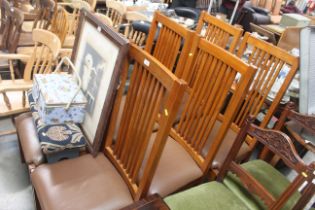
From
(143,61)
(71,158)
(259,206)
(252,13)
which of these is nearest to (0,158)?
(71,158)

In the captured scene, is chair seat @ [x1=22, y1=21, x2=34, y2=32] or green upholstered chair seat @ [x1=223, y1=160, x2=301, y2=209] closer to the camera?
green upholstered chair seat @ [x1=223, y1=160, x2=301, y2=209]

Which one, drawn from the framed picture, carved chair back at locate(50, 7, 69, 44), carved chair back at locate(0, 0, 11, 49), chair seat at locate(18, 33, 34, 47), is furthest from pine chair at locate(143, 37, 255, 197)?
chair seat at locate(18, 33, 34, 47)

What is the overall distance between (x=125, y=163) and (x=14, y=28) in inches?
61.7

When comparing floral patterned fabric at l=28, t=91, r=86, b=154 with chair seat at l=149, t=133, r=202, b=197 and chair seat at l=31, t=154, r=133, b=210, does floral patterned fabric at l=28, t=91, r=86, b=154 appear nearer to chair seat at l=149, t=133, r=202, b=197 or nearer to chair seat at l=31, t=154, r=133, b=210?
chair seat at l=31, t=154, r=133, b=210

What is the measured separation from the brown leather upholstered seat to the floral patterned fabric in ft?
0.19

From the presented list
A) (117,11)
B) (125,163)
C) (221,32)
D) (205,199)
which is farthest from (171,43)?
(117,11)

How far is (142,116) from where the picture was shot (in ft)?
3.45

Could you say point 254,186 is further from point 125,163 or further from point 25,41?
point 25,41

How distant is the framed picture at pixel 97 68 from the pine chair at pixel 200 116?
1.23 ft

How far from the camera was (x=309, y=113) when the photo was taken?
4.66 feet

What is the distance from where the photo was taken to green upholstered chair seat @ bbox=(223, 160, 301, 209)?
1213 millimetres

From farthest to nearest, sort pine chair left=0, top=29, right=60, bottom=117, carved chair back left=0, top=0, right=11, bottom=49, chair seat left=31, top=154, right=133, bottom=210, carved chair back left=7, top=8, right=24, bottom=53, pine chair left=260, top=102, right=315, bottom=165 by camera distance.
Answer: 1. carved chair back left=0, top=0, right=11, bottom=49
2. carved chair back left=7, top=8, right=24, bottom=53
3. pine chair left=0, top=29, right=60, bottom=117
4. pine chair left=260, top=102, right=315, bottom=165
5. chair seat left=31, top=154, right=133, bottom=210

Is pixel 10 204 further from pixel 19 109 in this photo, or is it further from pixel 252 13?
pixel 252 13

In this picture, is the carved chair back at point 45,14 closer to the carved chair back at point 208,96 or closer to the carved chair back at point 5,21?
the carved chair back at point 5,21
